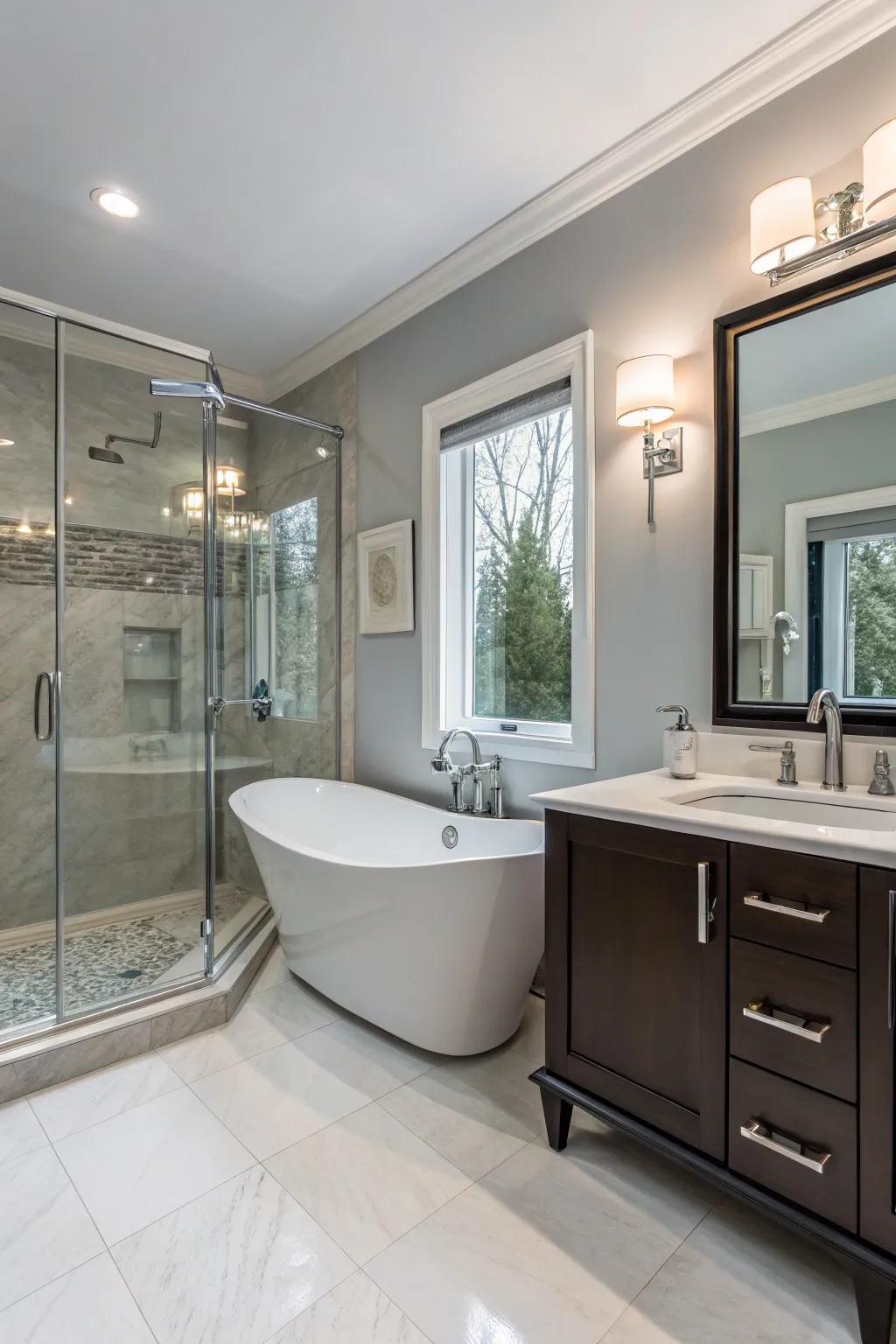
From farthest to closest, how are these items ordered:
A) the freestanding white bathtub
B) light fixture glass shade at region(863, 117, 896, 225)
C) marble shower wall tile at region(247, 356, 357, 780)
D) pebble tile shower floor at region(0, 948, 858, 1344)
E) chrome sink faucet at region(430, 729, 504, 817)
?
marble shower wall tile at region(247, 356, 357, 780) → chrome sink faucet at region(430, 729, 504, 817) → the freestanding white bathtub → light fixture glass shade at region(863, 117, 896, 225) → pebble tile shower floor at region(0, 948, 858, 1344)

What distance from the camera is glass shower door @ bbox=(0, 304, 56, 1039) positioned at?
2668 mm

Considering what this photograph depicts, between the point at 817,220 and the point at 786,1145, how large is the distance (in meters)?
1.99

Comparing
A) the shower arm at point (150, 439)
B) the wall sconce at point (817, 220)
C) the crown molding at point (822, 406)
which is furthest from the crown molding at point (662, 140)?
the shower arm at point (150, 439)

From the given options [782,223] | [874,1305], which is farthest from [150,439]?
[874,1305]

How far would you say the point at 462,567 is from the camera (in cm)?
286

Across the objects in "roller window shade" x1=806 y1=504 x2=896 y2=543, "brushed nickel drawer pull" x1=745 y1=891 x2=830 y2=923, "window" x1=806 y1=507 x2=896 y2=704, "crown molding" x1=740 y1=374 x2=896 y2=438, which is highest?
"crown molding" x1=740 y1=374 x2=896 y2=438

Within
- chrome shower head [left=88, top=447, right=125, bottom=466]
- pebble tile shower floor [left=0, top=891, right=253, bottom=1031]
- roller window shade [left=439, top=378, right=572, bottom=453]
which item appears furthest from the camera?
chrome shower head [left=88, top=447, right=125, bottom=466]

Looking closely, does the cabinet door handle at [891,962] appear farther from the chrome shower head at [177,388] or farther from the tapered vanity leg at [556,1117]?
the chrome shower head at [177,388]

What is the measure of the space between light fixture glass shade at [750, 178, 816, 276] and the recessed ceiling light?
1.97 m

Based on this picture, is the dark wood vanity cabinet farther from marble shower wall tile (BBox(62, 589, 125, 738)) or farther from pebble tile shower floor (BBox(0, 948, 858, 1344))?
marble shower wall tile (BBox(62, 589, 125, 738))

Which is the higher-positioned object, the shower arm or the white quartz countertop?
the shower arm

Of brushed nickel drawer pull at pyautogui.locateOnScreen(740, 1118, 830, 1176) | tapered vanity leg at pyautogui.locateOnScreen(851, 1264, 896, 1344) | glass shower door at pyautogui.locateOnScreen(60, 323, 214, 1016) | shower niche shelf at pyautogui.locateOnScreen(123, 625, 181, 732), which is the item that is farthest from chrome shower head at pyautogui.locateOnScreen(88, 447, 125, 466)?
tapered vanity leg at pyautogui.locateOnScreen(851, 1264, 896, 1344)

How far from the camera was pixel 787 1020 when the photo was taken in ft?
3.94

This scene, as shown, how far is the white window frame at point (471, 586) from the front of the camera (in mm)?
2180
